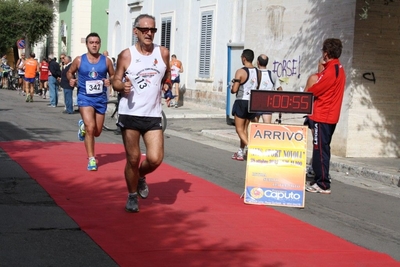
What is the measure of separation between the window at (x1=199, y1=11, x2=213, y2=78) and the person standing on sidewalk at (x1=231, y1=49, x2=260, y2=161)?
42.3 feet

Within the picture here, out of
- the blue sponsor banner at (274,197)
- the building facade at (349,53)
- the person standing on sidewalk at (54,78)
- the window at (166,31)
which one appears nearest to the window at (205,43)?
the window at (166,31)

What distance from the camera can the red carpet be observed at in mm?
6543

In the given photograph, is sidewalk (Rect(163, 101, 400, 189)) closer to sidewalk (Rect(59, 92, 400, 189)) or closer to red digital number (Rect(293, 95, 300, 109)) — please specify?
sidewalk (Rect(59, 92, 400, 189))

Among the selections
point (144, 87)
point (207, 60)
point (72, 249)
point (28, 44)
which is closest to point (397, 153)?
point (144, 87)

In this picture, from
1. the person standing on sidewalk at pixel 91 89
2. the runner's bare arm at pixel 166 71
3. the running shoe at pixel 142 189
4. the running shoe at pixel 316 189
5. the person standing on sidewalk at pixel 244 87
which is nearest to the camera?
the runner's bare arm at pixel 166 71

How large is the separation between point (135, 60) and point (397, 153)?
8407mm

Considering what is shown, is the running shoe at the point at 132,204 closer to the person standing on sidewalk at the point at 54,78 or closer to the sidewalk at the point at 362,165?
the sidewalk at the point at 362,165

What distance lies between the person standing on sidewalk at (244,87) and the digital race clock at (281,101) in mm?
3371

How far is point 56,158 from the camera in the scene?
12.3m

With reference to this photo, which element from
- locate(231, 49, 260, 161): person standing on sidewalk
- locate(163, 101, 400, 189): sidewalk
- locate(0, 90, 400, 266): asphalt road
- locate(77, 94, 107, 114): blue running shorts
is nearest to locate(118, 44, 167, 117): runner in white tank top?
locate(0, 90, 400, 266): asphalt road

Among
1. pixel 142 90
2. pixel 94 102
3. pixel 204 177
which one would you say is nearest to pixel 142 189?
pixel 142 90

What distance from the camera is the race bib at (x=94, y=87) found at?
36.4 ft

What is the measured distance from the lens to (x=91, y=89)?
36.4 feet

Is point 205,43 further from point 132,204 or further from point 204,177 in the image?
point 132,204
